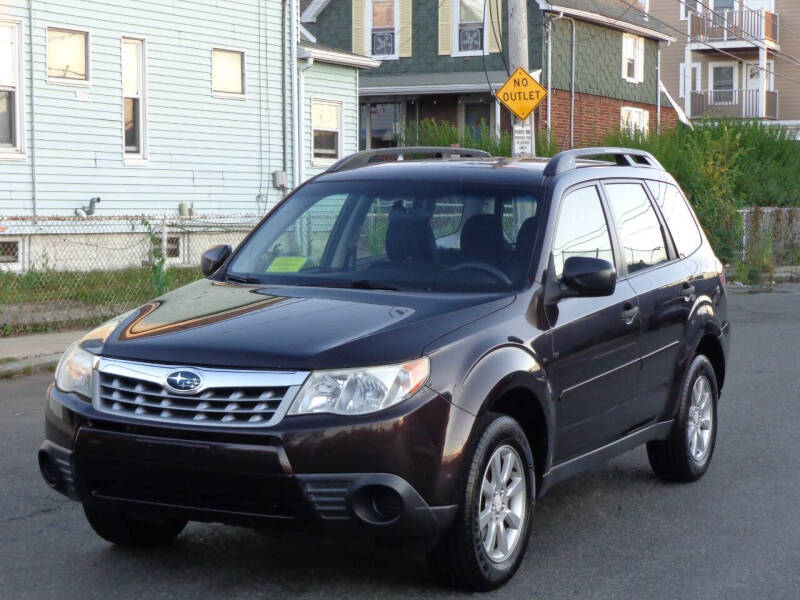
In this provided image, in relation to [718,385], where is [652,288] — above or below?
above

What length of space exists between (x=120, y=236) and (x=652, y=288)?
44.6 feet

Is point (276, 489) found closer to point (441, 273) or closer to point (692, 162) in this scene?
point (441, 273)

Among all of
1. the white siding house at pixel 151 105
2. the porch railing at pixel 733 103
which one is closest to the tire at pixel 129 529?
the white siding house at pixel 151 105

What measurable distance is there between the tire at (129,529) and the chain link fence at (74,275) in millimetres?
7901

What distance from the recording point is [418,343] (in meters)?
4.90

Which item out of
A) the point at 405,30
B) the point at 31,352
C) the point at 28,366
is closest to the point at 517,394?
the point at 28,366

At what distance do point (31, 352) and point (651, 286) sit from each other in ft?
23.3

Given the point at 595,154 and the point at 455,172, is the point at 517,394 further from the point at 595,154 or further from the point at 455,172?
the point at 595,154

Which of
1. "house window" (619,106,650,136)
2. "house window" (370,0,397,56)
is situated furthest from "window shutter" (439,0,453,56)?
"house window" (619,106,650,136)

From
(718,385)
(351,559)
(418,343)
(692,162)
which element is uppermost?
(692,162)

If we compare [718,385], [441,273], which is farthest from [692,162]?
[441,273]

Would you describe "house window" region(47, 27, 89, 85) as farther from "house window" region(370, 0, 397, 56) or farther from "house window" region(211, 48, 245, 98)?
"house window" region(370, 0, 397, 56)

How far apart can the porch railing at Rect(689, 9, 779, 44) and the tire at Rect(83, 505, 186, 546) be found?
146 ft

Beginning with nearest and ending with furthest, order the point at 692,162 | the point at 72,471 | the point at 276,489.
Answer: the point at 276,489, the point at 72,471, the point at 692,162
